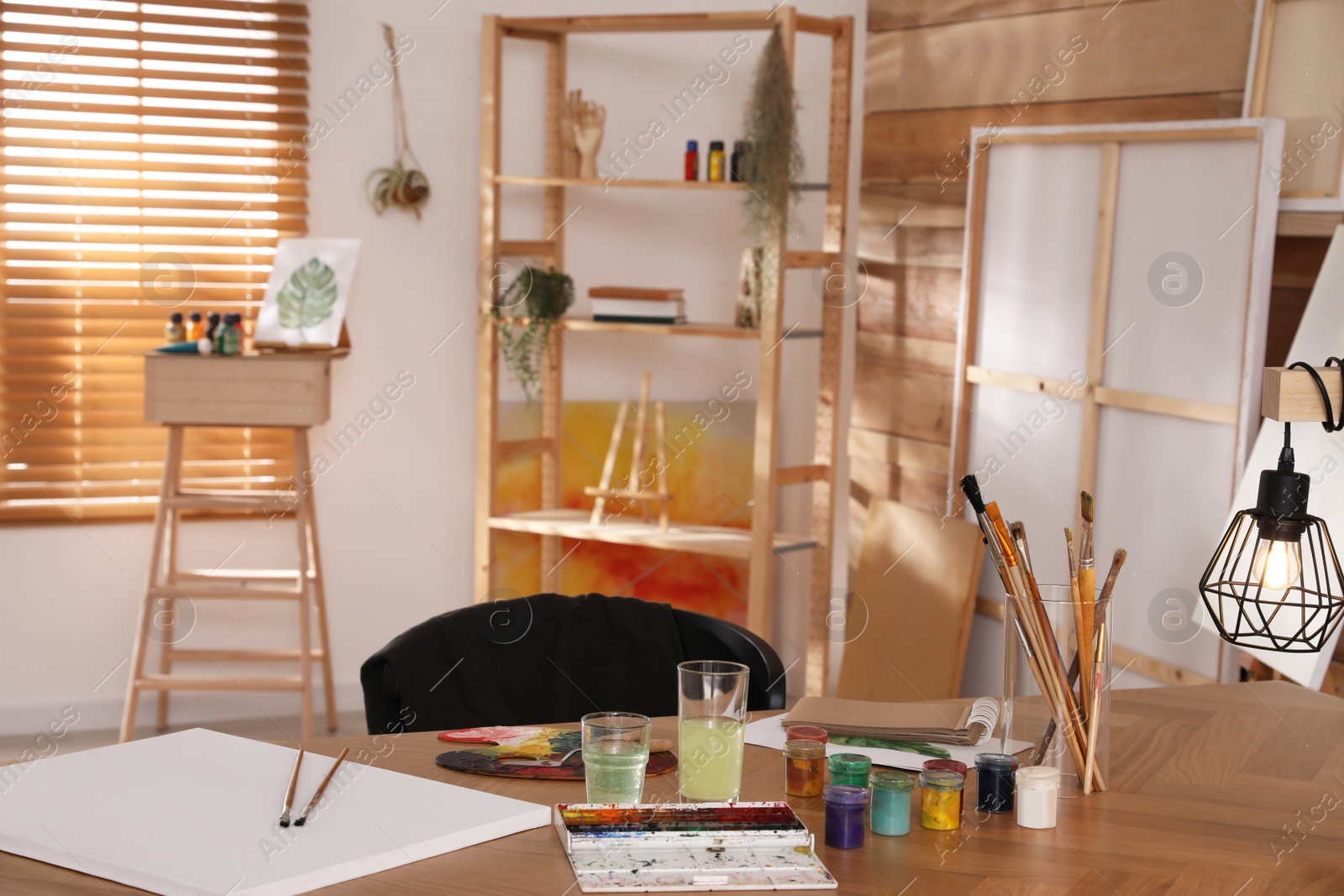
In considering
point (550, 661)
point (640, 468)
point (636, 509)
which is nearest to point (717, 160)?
point (640, 468)

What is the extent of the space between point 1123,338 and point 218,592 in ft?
7.83

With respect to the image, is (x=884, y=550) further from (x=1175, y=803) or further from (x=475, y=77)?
(x=1175, y=803)

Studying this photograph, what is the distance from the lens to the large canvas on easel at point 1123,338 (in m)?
2.47

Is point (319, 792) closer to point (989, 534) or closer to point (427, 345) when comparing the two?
point (989, 534)

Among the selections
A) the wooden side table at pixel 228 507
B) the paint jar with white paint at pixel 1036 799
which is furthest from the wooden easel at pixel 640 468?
the paint jar with white paint at pixel 1036 799

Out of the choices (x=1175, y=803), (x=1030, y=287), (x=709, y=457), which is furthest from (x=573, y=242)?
(x=1175, y=803)

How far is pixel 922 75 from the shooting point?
3.41 m

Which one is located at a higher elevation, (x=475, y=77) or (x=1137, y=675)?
(x=475, y=77)

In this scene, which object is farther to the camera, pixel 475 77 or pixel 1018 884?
pixel 475 77

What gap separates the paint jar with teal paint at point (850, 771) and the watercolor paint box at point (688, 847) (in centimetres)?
9

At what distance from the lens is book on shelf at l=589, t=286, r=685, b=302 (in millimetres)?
3523

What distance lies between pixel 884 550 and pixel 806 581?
48cm

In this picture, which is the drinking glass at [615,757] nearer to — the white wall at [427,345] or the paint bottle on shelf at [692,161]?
the paint bottle on shelf at [692,161]

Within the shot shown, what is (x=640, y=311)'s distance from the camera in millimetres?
3533
